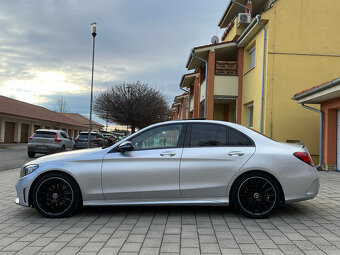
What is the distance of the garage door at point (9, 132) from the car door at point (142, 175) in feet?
95.4

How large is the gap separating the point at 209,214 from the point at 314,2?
38.7ft

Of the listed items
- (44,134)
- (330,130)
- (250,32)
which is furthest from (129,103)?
(330,130)

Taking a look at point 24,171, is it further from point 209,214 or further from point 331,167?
point 331,167

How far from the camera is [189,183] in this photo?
4.56 metres

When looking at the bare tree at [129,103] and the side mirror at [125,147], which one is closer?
the side mirror at [125,147]

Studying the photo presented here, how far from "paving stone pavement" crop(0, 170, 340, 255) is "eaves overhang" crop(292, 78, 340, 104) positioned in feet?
16.4

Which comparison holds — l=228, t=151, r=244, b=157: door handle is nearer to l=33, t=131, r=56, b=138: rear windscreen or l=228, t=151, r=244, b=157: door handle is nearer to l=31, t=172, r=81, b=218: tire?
l=31, t=172, r=81, b=218: tire

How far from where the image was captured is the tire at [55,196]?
15.1 feet

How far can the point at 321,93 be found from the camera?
32.8 ft

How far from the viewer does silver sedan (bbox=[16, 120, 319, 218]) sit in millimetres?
4547

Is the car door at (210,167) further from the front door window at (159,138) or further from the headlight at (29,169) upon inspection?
the headlight at (29,169)

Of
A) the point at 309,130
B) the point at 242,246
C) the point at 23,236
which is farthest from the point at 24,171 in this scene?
the point at 309,130

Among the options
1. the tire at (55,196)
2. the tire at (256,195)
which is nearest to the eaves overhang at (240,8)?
the tire at (256,195)

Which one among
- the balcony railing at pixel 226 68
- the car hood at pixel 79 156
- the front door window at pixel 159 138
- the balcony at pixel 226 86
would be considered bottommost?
the car hood at pixel 79 156
